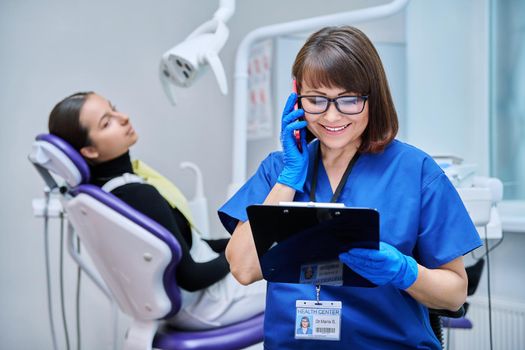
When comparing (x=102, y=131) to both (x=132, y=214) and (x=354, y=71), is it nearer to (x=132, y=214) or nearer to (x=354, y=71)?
(x=132, y=214)

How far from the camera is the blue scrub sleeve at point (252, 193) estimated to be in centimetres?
109

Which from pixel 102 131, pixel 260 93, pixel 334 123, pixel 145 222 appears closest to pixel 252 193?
pixel 334 123

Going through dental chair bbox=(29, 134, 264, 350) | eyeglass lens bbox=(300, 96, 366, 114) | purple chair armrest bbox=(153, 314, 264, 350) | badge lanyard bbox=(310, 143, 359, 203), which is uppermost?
eyeglass lens bbox=(300, 96, 366, 114)

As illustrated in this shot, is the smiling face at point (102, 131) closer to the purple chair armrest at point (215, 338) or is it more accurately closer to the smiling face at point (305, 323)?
the purple chair armrest at point (215, 338)

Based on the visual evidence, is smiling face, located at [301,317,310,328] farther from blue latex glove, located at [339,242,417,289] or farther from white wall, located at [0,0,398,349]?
white wall, located at [0,0,398,349]

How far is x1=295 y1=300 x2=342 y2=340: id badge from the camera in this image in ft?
3.24

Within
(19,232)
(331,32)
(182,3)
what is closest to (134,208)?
(331,32)

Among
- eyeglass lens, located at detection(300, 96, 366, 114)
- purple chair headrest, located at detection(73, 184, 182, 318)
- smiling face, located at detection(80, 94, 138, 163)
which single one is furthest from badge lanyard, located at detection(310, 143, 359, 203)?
smiling face, located at detection(80, 94, 138, 163)

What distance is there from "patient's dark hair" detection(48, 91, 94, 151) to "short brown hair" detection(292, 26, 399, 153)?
2.91 feet

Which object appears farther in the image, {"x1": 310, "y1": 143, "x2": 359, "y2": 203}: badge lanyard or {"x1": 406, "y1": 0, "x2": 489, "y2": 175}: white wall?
{"x1": 406, "y1": 0, "x2": 489, "y2": 175}: white wall

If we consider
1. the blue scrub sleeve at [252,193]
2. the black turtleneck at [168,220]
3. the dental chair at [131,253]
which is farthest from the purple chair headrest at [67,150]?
the blue scrub sleeve at [252,193]

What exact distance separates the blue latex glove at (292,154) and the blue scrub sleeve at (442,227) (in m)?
0.23

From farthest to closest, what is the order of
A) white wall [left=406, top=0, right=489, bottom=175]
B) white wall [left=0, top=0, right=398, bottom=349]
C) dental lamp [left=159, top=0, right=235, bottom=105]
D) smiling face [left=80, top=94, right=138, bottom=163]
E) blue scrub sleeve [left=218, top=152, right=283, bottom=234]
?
1. white wall [left=406, top=0, right=489, bottom=175]
2. white wall [left=0, top=0, right=398, bottom=349]
3. dental lamp [left=159, top=0, right=235, bottom=105]
4. smiling face [left=80, top=94, right=138, bottom=163]
5. blue scrub sleeve [left=218, top=152, right=283, bottom=234]

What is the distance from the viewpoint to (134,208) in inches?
61.4
